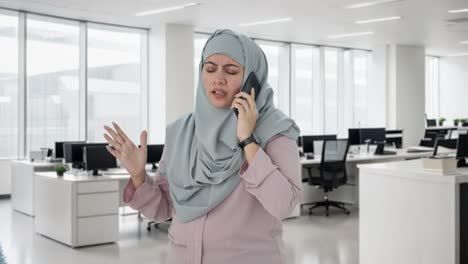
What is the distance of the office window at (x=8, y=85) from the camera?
9.68 m

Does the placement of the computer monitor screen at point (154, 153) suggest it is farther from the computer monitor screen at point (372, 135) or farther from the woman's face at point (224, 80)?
the woman's face at point (224, 80)

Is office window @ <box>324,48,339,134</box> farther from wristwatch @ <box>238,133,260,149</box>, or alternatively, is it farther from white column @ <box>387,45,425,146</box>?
wristwatch @ <box>238,133,260,149</box>

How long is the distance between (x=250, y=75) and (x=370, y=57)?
15.5 meters

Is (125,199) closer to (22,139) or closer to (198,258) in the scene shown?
(198,258)

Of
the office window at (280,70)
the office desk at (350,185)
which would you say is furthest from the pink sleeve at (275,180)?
the office window at (280,70)

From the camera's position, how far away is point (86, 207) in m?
5.97

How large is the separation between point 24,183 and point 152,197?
7.32 metres

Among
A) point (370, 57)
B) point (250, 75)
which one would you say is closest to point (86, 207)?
point (250, 75)

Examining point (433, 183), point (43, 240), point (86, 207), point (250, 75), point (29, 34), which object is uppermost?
point (29, 34)

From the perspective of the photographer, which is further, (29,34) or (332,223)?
(29,34)

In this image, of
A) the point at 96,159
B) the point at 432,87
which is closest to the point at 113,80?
the point at 96,159

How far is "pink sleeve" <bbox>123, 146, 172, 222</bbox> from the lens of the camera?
5.35 ft

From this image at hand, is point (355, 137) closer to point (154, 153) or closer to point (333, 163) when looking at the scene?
point (333, 163)

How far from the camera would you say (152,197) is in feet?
5.39
